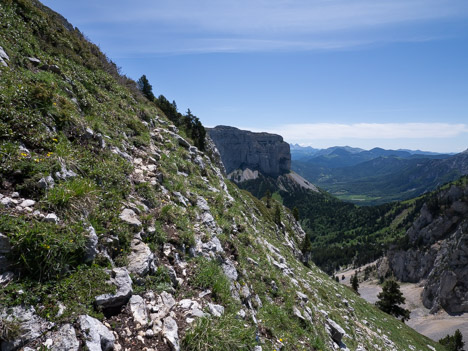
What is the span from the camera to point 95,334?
473 centimetres

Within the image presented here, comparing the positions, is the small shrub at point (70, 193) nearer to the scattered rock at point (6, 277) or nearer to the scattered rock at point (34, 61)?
the scattered rock at point (6, 277)

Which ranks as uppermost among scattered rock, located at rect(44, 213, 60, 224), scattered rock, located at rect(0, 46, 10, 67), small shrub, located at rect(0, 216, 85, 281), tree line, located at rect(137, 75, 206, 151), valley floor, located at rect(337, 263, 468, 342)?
tree line, located at rect(137, 75, 206, 151)

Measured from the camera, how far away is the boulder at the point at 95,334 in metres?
4.57

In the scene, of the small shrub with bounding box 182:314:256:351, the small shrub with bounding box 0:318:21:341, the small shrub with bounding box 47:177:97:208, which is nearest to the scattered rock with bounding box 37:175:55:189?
the small shrub with bounding box 47:177:97:208

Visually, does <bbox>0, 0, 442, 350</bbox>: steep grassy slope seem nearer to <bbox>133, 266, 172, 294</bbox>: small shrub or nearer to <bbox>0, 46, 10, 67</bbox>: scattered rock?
<bbox>133, 266, 172, 294</bbox>: small shrub

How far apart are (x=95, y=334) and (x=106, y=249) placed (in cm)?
249

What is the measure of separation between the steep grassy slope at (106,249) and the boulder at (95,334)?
1.1 inches

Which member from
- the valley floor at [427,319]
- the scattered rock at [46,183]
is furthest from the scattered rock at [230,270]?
the valley floor at [427,319]

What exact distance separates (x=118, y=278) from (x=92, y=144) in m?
7.38

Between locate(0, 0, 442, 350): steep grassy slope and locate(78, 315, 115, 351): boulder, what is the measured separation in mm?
28

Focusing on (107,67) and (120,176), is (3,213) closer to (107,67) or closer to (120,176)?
(120,176)

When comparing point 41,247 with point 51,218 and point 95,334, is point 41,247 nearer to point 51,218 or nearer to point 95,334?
point 51,218

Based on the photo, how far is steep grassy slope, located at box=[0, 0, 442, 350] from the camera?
4.91m

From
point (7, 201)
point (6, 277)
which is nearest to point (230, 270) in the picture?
point (6, 277)
